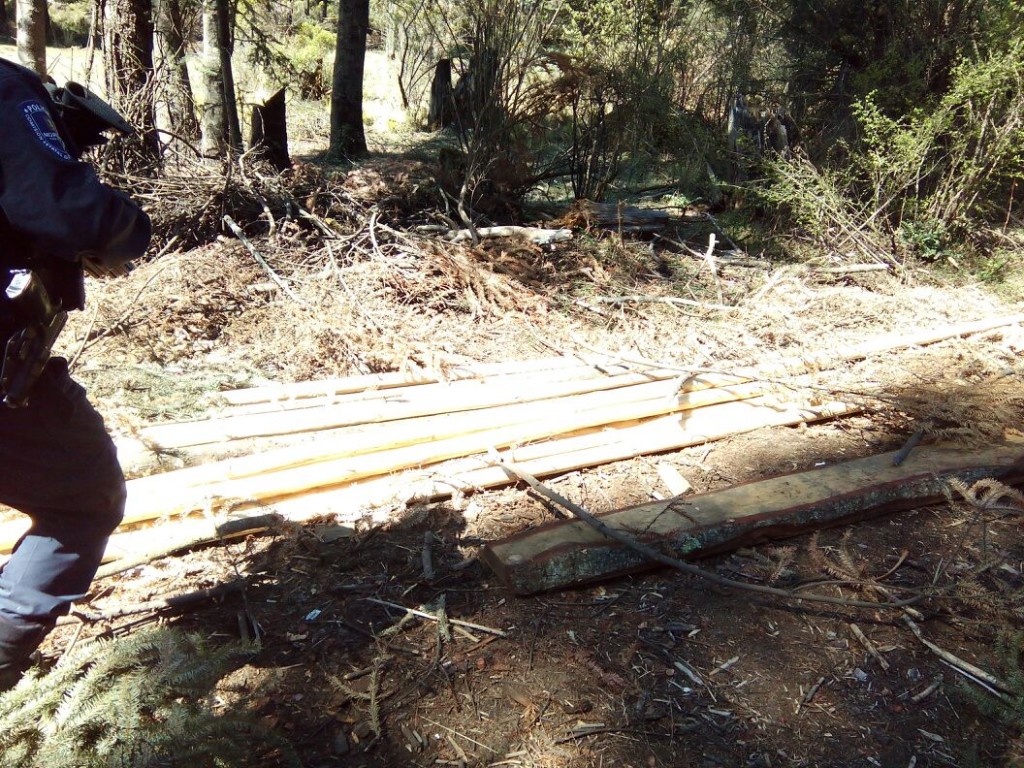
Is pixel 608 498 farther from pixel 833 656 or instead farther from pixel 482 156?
pixel 482 156

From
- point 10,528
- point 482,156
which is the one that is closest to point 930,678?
point 10,528

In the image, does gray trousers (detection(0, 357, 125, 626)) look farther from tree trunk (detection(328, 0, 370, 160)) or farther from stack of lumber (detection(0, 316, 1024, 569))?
tree trunk (detection(328, 0, 370, 160))

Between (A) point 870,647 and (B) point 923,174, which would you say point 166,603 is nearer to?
(A) point 870,647

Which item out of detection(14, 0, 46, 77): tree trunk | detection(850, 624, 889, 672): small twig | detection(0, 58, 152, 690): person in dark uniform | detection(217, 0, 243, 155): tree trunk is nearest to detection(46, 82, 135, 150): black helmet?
detection(0, 58, 152, 690): person in dark uniform

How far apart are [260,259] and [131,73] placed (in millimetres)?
2134

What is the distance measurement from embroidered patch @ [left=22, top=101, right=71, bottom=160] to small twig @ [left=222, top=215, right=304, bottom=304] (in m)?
3.19

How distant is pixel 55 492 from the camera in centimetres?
221

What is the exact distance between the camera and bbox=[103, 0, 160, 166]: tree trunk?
240 inches

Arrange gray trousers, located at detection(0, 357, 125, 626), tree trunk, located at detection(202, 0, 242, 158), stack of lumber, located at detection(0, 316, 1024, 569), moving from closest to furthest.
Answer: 1. gray trousers, located at detection(0, 357, 125, 626)
2. stack of lumber, located at detection(0, 316, 1024, 569)
3. tree trunk, located at detection(202, 0, 242, 158)


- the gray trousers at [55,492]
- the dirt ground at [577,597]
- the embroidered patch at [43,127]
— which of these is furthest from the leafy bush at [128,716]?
the embroidered patch at [43,127]

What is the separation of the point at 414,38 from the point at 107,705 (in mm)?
14905

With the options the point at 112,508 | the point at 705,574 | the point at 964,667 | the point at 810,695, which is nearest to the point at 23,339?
the point at 112,508

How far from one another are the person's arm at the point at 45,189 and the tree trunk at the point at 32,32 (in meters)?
4.49

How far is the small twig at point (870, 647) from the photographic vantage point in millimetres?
2508
